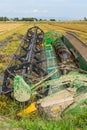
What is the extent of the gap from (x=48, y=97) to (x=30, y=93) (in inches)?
15.0

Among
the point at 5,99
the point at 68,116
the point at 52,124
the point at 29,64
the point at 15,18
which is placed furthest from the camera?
the point at 15,18

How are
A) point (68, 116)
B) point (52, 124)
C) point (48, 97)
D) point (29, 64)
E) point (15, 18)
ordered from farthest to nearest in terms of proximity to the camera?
1. point (15, 18)
2. point (29, 64)
3. point (48, 97)
4. point (68, 116)
5. point (52, 124)

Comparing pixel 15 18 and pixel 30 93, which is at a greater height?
pixel 30 93

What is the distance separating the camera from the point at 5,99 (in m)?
7.14

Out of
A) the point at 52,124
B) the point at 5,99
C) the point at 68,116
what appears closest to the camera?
the point at 52,124

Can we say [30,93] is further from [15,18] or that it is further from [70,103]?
[15,18]

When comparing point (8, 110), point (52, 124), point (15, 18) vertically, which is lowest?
point (15, 18)

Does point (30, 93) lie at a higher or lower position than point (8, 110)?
higher

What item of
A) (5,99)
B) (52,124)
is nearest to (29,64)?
(5,99)

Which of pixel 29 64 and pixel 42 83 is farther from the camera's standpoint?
pixel 29 64

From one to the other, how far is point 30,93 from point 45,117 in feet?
1.74

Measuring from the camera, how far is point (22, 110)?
20.9 ft

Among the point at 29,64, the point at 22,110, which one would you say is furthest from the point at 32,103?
the point at 29,64

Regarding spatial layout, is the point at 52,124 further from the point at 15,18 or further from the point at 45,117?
the point at 15,18
